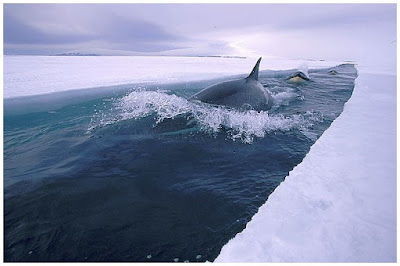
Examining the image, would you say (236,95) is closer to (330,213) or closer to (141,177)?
(141,177)

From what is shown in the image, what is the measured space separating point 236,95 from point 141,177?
5.00m

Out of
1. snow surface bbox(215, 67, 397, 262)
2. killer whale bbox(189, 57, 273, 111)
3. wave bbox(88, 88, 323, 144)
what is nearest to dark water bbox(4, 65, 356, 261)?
wave bbox(88, 88, 323, 144)

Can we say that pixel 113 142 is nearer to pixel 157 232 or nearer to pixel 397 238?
pixel 157 232

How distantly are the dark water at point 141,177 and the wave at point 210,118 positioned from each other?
0.03 m

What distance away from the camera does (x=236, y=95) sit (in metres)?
8.10

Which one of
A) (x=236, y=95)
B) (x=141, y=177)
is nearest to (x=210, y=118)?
(x=236, y=95)

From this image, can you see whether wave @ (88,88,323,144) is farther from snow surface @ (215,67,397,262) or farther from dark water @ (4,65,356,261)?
snow surface @ (215,67,397,262)

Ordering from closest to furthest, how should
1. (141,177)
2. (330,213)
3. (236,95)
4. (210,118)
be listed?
(330,213) → (141,177) → (210,118) → (236,95)

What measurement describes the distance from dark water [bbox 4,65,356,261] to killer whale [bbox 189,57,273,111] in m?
0.57

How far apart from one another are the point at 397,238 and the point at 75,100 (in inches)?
449

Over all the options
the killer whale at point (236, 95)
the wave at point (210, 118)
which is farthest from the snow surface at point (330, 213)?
the killer whale at point (236, 95)

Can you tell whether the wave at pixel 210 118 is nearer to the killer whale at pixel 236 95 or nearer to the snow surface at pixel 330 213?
the killer whale at pixel 236 95

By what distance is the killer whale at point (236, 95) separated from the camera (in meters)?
7.82

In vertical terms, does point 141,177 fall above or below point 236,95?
below
